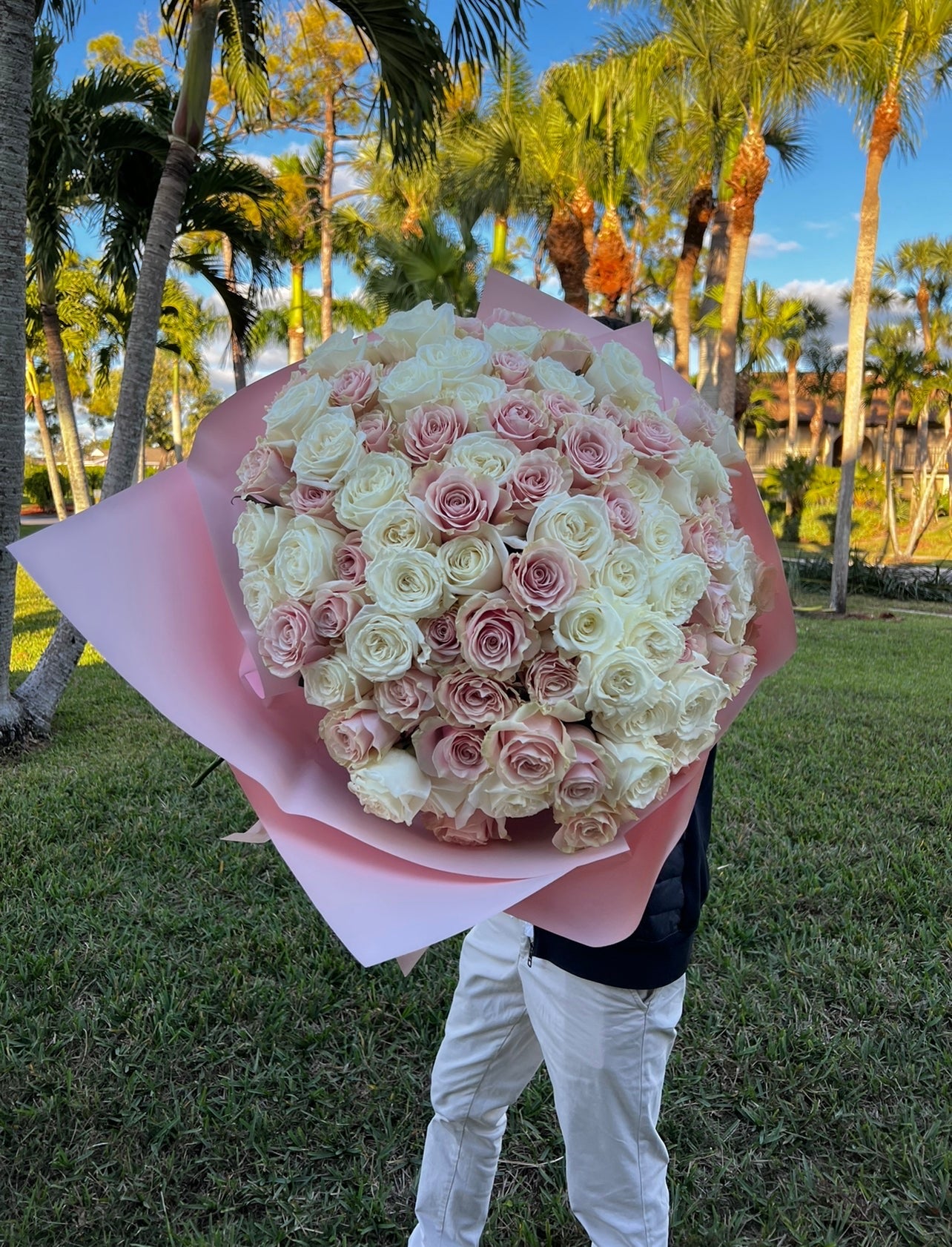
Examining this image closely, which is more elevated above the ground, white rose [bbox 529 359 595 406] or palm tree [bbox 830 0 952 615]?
palm tree [bbox 830 0 952 615]

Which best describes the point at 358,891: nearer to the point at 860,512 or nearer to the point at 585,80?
the point at 585,80

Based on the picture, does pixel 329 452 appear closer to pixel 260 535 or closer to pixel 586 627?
pixel 260 535

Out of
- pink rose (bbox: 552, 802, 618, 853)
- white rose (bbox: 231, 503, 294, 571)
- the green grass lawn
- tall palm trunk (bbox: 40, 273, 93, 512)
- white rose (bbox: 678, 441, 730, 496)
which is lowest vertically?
the green grass lawn

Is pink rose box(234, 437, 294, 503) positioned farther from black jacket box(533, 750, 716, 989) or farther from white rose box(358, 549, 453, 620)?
black jacket box(533, 750, 716, 989)

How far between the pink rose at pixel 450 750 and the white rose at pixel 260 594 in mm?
214

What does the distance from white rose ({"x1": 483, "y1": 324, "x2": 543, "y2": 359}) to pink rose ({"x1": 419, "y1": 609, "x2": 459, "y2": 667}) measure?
389 millimetres

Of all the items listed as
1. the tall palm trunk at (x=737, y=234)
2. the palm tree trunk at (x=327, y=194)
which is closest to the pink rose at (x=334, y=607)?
the tall palm trunk at (x=737, y=234)

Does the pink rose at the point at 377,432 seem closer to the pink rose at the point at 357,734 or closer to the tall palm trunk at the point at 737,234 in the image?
the pink rose at the point at 357,734

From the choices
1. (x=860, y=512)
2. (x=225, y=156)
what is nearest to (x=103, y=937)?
(x=225, y=156)

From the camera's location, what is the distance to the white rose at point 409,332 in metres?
1.05

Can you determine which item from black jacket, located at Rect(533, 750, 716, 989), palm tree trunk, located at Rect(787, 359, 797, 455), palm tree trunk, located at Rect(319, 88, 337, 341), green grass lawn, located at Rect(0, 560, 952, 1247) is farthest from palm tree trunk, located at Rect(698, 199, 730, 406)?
palm tree trunk, located at Rect(787, 359, 797, 455)

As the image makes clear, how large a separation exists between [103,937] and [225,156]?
6.64 meters

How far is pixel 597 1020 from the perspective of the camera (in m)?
1.26

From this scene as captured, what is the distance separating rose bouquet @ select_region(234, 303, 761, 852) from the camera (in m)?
0.85
